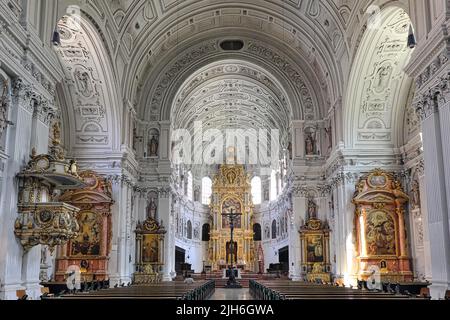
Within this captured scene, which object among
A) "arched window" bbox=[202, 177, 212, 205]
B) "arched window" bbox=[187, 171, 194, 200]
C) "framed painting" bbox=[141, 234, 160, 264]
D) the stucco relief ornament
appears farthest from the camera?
"arched window" bbox=[202, 177, 212, 205]

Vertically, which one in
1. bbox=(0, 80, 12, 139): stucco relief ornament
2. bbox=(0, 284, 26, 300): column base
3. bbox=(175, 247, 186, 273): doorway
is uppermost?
bbox=(0, 80, 12, 139): stucco relief ornament

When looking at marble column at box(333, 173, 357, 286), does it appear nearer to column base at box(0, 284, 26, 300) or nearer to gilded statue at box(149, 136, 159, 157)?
gilded statue at box(149, 136, 159, 157)

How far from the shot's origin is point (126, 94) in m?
20.1

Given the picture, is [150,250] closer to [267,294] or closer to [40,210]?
[267,294]

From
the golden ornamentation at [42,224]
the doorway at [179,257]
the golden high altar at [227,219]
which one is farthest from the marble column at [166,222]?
the golden high altar at [227,219]

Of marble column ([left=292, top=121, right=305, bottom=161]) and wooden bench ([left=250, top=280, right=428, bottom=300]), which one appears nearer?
wooden bench ([left=250, top=280, right=428, bottom=300])

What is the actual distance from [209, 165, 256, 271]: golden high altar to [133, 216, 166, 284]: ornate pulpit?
16.9m

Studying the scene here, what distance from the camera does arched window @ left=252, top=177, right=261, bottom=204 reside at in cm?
4259

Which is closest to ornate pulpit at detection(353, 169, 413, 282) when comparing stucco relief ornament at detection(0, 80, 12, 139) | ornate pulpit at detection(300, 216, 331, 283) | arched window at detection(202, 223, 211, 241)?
ornate pulpit at detection(300, 216, 331, 283)

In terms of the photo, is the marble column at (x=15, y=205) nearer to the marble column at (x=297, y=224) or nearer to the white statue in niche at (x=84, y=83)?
the white statue in niche at (x=84, y=83)

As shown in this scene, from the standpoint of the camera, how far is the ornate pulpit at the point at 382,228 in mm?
17594

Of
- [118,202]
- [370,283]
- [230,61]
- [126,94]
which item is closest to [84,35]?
[126,94]

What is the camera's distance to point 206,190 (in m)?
42.8

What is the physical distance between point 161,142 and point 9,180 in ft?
46.8
